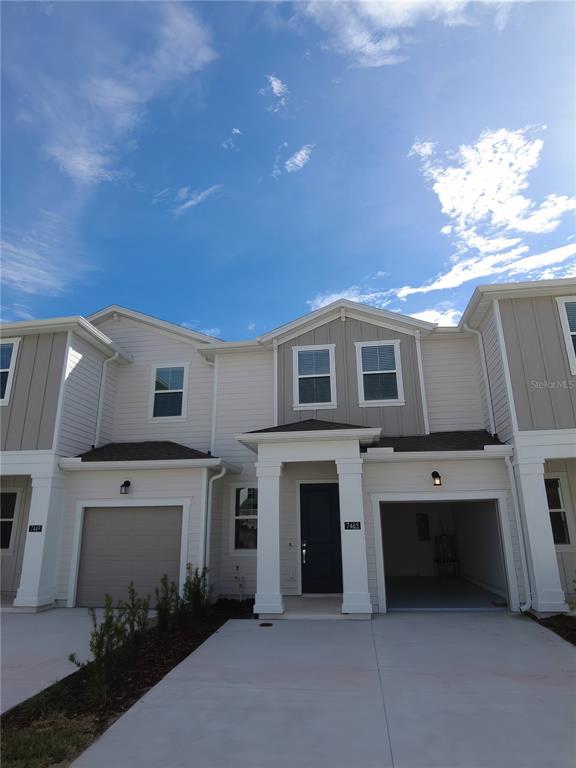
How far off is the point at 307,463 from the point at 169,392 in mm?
4197

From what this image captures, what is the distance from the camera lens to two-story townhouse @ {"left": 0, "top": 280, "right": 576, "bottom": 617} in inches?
311

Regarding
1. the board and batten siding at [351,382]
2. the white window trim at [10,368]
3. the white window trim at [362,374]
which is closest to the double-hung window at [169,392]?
the board and batten siding at [351,382]

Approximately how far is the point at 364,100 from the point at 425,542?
11.1 m

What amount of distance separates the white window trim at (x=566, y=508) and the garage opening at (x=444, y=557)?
1.22 metres

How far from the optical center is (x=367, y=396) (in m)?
10.0

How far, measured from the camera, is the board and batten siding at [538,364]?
26.1ft

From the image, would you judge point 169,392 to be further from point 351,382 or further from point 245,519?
point 351,382

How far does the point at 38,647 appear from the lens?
6.07 metres

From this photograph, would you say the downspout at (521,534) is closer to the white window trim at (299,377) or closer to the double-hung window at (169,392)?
the white window trim at (299,377)

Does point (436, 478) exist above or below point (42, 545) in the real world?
above

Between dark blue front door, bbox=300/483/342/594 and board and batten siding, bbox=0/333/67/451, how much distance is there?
18.3 feet

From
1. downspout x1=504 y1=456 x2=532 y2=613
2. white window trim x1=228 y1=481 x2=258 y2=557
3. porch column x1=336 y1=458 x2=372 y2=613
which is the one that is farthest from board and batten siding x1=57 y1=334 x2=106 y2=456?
downspout x1=504 y1=456 x2=532 y2=613

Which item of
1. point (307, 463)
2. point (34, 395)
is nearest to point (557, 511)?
point (307, 463)

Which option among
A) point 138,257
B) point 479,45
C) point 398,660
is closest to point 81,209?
point 138,257
